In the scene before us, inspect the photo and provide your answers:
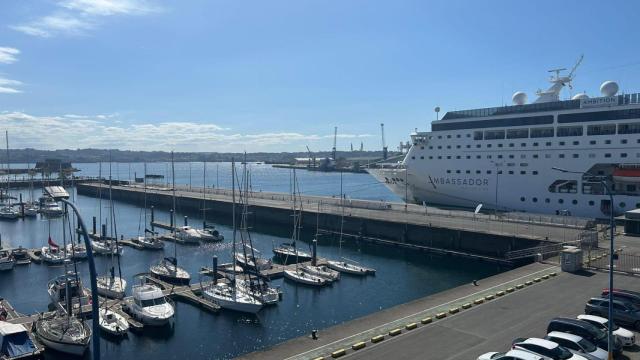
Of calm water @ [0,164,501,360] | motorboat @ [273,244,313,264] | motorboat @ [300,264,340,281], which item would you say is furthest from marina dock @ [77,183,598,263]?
motorboat @ [300,264,340,281]

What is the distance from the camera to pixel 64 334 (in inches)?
853

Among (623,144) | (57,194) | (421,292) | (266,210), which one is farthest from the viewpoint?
(266,210)

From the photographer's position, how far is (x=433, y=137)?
5788 cm

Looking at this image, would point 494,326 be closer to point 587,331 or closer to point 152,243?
point 587,331

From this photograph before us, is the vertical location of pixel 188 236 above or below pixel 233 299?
above

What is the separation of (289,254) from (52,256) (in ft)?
63.6

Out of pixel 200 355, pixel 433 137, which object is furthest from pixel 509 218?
pixel 200 355

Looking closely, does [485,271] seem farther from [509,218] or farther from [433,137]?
[433,137]

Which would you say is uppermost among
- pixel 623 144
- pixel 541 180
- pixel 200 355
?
pixel 623 144

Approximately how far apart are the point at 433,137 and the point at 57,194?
2015 inches

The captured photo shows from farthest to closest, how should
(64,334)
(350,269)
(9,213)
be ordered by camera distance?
(9,213)
(350,269)
(64,334)

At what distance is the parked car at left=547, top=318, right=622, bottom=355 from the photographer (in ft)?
49.4

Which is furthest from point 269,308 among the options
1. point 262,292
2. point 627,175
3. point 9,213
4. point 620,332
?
point 9,213

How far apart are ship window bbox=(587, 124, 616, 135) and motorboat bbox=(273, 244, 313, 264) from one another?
2926 centimetres
